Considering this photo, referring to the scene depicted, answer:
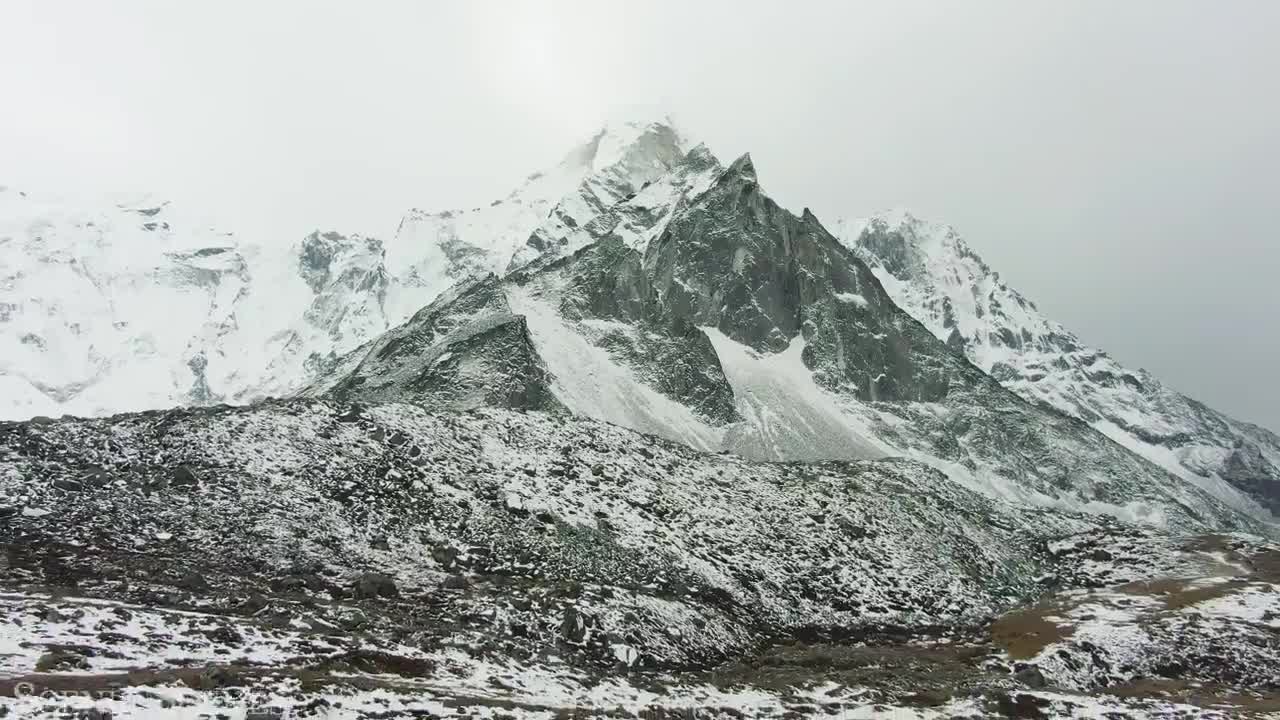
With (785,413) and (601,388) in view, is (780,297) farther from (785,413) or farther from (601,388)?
(601,388)

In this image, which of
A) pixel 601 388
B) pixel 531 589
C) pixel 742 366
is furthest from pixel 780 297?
pixel 531 589

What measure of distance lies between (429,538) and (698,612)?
46.1 feet

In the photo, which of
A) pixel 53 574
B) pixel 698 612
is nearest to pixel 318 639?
pixel 53 574

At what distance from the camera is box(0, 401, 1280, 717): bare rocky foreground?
2544 centimetres

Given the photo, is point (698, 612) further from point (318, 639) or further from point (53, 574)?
point (53, 574)

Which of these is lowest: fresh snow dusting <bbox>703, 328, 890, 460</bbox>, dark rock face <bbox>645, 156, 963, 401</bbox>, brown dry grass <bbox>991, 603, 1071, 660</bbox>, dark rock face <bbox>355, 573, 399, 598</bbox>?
brown dry grass <bbox>991, 603, 1071, 660</bbox>

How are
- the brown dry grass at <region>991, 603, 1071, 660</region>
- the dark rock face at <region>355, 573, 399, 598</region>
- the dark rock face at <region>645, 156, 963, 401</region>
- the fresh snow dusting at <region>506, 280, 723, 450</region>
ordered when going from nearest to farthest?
the dark rock face at <region>355, 573, 399, 598</region> < the brown dry grass at <region>991, 603, 1071, 660</region> < the fresh snow dusting at <region>506, 280, 723, 450</region> < the dark rock face at <region>645, 156, 963, 401</region>

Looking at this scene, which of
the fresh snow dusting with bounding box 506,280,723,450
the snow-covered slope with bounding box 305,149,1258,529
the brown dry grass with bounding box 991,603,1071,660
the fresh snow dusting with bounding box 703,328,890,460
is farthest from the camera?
the fresh snow dusting with bounding box 703,328,890,460

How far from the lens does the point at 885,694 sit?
3247 cm

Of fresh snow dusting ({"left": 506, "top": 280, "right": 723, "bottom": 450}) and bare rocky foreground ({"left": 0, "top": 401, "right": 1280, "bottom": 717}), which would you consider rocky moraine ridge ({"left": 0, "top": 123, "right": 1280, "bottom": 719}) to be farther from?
fresh snow dusting ({"left": 506, "top": 280, "right": 723, "bottom": 450})

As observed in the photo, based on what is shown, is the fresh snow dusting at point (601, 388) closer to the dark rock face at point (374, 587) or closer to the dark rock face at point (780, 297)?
the dark rock face at point (780, 297)

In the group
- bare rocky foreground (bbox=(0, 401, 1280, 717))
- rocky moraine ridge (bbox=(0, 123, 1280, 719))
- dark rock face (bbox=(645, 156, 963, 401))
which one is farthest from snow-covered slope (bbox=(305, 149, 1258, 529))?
bare rocky foreground (bbox=(0, 401, 1280, 717))

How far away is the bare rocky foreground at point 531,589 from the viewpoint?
2544cm

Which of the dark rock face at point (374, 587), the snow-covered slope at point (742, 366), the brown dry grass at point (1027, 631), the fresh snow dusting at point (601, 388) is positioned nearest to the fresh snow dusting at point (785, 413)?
the snow-covered slope at point (742, 366)
